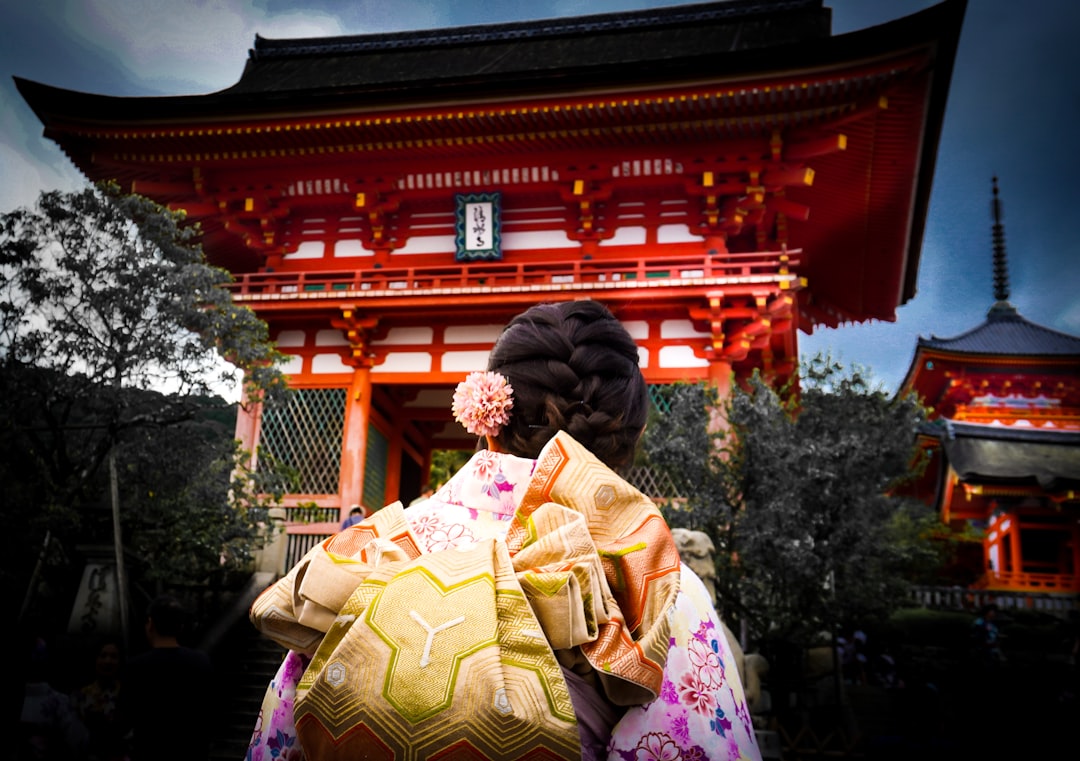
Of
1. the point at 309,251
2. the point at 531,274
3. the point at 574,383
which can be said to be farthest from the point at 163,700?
the point at 309,251

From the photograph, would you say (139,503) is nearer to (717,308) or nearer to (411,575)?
(411,575)

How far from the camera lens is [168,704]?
10.9ft

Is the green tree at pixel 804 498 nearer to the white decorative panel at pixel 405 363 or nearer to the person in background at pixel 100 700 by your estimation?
the white decorative panel at pixel 405 363

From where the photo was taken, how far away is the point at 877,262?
14.1 meters

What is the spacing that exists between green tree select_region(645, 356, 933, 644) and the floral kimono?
6.77 metres

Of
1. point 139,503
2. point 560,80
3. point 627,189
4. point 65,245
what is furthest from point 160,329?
point 627,189

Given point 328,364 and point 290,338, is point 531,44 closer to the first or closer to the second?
point 290,338

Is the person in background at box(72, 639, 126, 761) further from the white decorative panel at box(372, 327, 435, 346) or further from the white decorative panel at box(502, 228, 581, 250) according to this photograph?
the white decorative panel at box(502, 228, 581, 250)

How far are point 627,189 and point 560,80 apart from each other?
2038 mm

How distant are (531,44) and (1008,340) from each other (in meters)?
14.7

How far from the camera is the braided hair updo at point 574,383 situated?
1.47m

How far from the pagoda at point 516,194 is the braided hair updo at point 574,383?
894 cm

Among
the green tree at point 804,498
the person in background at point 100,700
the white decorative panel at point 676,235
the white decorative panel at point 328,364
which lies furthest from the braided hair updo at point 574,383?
the white decorative panel at point 328,364

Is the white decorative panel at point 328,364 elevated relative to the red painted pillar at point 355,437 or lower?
elevated
